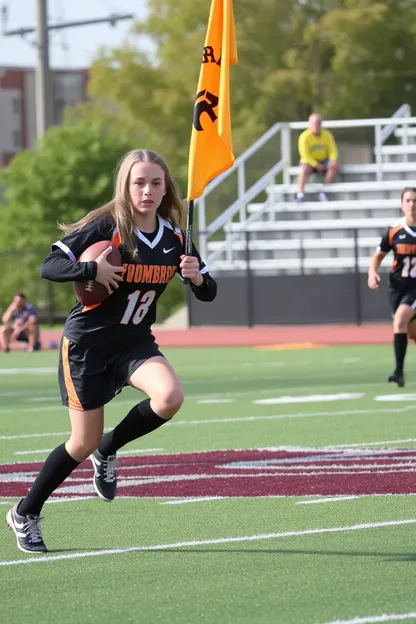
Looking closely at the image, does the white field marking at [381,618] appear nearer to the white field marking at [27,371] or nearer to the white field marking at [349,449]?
the white field marking at [349,449]

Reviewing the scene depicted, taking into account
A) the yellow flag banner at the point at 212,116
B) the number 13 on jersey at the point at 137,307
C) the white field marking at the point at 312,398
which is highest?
the yellow flag banner at the point at 212,116

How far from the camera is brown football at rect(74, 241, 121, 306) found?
7.01 m

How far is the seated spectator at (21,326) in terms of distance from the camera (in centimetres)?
2686

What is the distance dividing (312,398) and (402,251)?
1.92m

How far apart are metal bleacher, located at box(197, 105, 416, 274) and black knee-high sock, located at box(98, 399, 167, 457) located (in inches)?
954

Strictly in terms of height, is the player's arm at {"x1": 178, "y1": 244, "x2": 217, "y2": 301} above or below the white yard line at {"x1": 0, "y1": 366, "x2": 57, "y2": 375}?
above

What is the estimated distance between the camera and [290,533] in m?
7.44

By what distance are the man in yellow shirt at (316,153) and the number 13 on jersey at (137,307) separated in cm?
2463

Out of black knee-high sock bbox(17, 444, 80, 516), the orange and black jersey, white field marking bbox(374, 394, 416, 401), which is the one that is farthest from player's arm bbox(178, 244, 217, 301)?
white field marking bbox(374, 394, 416, 401)

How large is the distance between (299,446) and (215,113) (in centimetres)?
386

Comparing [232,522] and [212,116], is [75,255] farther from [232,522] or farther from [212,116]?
[232,522]

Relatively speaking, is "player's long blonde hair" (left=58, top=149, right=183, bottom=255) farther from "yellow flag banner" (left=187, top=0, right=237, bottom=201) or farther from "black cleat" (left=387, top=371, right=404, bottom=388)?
"black cleat" (left=387, top=371, right=404, bottom=388)

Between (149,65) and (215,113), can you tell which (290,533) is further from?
(149,65)

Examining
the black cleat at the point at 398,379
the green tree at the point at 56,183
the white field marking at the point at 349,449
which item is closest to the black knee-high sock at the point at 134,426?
the white field marking at the point at 349,449
